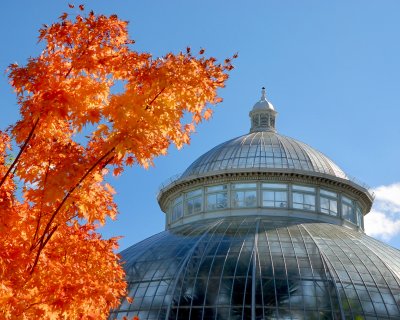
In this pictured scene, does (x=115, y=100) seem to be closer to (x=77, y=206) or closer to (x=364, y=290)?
(x=77, y=206)

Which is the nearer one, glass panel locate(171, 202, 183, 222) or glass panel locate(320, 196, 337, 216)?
glass panel locate(320, 196, 337, 216)

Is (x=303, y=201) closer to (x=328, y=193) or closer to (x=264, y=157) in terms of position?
(x=328, y=193)

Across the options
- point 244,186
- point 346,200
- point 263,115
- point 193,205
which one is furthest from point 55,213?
point 263,115

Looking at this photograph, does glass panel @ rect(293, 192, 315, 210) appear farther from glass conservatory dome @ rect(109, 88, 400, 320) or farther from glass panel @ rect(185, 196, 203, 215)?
glass panel @ rect(185, 196, 203, 215)

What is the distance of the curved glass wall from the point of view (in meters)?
41.9

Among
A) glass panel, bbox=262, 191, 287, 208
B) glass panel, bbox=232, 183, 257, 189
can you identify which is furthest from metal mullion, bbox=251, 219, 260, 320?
glass panel, bbox=232, 183, 257, 189

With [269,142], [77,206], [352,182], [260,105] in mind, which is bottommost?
[77,206]

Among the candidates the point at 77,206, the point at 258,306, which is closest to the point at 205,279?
the point at 258,306

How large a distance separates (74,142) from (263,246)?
22671 millimetres

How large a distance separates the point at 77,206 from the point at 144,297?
20.9 m

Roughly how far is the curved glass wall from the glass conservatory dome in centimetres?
7

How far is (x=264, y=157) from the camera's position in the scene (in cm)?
4409

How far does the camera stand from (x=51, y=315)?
442 inches

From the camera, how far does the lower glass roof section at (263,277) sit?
30.1 meters
